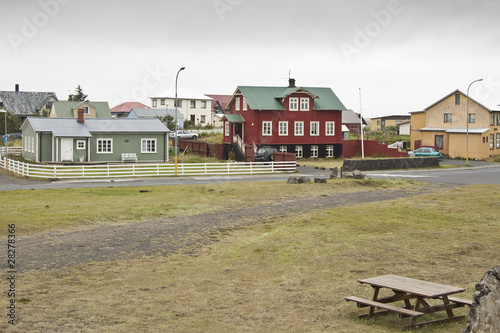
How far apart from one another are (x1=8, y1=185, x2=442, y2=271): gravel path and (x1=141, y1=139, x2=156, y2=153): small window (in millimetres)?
30493

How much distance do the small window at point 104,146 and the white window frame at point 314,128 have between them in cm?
2057

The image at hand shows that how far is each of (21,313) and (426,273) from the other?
29.1 ft

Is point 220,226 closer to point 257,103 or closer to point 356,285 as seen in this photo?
point 356,285

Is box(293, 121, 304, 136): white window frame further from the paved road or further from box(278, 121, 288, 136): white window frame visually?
the paved road

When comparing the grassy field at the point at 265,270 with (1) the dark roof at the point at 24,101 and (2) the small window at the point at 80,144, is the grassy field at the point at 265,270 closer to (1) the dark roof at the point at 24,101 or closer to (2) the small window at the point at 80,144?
(2) the small window at the point at 80,144

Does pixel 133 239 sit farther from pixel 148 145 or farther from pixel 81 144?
pixel 148 145

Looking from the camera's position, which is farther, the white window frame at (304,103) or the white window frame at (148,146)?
the white window frame at (304,103)

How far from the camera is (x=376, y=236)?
1991 cm

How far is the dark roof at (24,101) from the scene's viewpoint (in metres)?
113

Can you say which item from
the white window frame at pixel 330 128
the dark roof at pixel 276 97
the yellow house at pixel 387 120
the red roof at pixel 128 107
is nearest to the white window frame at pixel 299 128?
the dark roof at pixel 276 97

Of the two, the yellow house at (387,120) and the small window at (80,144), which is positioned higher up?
the yellow house at (387,120)

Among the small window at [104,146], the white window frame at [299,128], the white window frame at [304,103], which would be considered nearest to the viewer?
the small window at [104,146]

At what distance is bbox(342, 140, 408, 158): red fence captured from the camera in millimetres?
65188

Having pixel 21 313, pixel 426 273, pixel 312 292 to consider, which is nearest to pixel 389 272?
pixel 426 273
